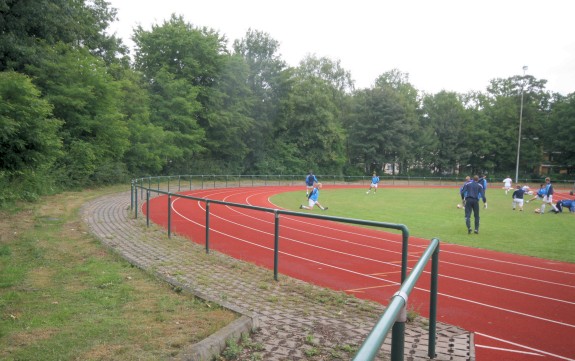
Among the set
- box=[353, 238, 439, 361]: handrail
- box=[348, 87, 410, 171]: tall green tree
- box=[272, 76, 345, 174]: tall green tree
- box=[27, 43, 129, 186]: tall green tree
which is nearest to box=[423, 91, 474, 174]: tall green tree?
box=[348, 87, 410, 171]: tall green tree

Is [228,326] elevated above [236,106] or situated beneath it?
situated beneath

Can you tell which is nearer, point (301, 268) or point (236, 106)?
point (301, 268)

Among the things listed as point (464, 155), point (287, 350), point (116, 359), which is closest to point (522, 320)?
point (287, 350)

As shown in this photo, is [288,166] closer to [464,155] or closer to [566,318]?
[464,155]

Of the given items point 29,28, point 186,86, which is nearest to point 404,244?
point 29,28

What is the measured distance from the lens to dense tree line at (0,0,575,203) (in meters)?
19.1

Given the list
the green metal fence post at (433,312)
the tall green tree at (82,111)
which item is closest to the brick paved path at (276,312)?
the green metal fence post at (433,312)

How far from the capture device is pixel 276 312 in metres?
5.61

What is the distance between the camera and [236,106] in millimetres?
47094

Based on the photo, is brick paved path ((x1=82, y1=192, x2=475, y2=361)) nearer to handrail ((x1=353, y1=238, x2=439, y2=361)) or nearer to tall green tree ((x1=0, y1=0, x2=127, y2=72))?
handrail ((x1=353, y1=238, x2=439, y2=361))

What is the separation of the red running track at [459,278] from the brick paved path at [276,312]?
0.64m

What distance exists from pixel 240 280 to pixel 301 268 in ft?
5.83

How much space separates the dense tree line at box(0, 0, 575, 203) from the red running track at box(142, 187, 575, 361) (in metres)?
10.4

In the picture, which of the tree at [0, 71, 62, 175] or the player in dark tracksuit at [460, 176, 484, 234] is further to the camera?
the player in dark tracksuit at [460, 176, 484, 234]
